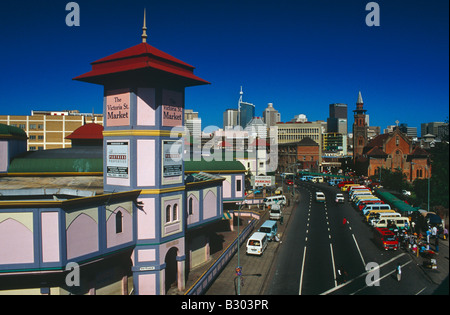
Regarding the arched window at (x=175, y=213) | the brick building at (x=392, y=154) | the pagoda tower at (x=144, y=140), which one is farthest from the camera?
the brick building at (x=392, y=154)

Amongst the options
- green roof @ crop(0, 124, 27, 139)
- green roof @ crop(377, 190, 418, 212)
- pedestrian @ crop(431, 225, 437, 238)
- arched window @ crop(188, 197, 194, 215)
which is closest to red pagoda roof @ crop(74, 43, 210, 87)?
arched window @ crop(188, 197, 194, 215)

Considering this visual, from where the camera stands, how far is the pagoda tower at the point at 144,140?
26.0m

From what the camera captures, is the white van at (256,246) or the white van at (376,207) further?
the white van at (376,207)

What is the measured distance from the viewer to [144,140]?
26.0 metres

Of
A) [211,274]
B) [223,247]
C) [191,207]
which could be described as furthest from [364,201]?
[211,274]

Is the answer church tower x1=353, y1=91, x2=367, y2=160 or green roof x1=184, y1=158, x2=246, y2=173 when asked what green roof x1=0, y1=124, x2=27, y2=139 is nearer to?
green roof x1=184, y1=158, x2=246, y2=173

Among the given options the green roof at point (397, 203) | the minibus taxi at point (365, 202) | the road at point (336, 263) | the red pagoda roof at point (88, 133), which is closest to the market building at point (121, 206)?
the road at point (336, 263)

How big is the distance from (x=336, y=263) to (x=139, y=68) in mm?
26225

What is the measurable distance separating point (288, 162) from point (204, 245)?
118175 mm

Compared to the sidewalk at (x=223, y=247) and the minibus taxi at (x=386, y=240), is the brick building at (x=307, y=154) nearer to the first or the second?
the sidewalk at (x=223, y=247)

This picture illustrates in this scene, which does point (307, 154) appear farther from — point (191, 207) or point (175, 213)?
point (175, 213)

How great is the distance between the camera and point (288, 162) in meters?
151
